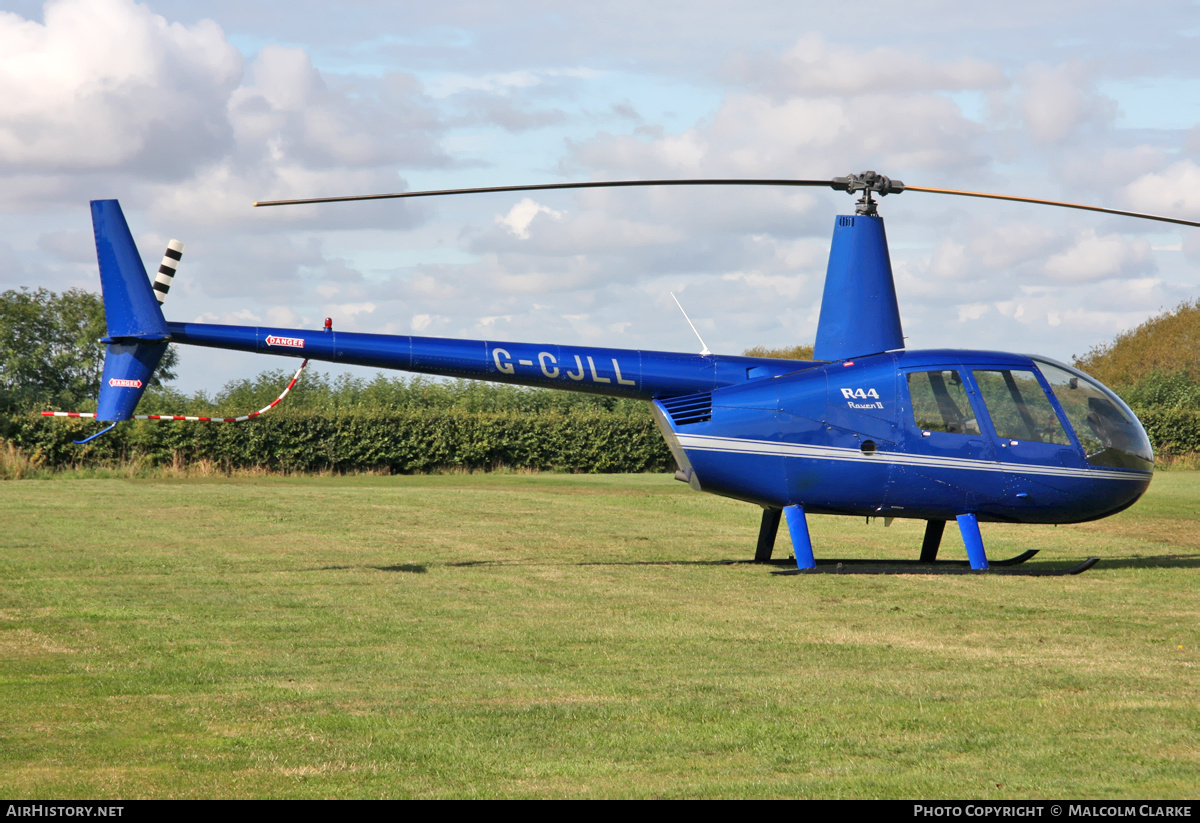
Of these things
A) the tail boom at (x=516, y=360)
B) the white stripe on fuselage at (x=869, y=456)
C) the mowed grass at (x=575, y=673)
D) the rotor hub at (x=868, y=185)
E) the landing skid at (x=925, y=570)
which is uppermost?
the rotor hub at (x=868, y=185)

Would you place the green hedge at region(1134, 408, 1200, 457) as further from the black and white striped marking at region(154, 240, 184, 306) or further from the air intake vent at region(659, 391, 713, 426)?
the black and white striped marking at region(154, 240, 184, 306)

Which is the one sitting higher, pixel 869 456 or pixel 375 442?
pixel 375 442

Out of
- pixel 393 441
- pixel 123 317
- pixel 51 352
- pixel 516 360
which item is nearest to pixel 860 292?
pixel 516 360

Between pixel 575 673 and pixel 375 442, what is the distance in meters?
29.6

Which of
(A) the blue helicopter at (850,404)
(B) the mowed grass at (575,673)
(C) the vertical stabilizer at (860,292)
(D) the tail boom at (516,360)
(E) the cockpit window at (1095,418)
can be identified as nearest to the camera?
(B) the mowed grass at (575,673)

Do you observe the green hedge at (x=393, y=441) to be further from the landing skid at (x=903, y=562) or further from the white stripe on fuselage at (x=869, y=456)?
the white stripe on fuselage at (x=869, y=456)

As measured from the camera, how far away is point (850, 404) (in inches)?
513

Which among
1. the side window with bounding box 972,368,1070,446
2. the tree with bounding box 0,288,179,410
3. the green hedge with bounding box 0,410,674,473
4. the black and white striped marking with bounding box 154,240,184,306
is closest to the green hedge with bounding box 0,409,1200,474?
the green hedge with bounding box 0,410,674,473

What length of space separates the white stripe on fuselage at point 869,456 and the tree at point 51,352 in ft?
103

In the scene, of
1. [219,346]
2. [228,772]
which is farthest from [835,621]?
[219,346]

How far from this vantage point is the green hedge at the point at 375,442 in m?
34.1

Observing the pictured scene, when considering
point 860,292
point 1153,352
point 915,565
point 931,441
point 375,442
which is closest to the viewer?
point 931,441

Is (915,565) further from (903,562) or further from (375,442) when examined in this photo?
(375,442)

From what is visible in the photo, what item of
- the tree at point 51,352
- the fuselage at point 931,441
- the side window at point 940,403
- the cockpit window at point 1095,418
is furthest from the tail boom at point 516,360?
the tree at point 51,352
